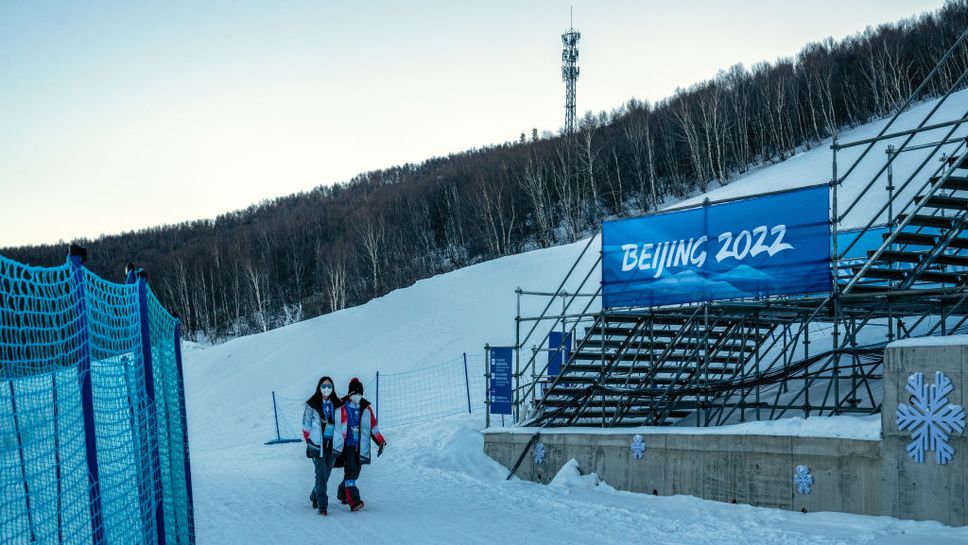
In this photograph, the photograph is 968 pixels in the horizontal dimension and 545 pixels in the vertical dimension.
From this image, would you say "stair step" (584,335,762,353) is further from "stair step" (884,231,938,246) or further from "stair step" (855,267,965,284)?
"stair step" (884,231,938,246)

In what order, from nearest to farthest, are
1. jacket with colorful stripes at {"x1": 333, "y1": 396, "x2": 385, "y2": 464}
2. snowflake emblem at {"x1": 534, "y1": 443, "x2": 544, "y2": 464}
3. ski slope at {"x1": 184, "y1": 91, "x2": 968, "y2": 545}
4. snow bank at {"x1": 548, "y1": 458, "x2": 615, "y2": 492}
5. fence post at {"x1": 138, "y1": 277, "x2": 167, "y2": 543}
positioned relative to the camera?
1. fence post at {"x1": 138, "y1": 277, "x2": 167, "y2": 543}
2. ski slope at {"x1": 184, "y1": 91, "x2": 968, "y2": 545}
3. jacket with colorful stripes at {"x1": 333, "y1": 396, "x2": 385, "y2": 464}
4. snow bank at {"x1": 548, "y1": 458, "x2": 615, "y2": 492}
5. snowflake emblem at {"x1": 534, "y1": 443, "x2": 544, "y2": 464}

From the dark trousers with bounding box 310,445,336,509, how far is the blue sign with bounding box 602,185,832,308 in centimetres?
494

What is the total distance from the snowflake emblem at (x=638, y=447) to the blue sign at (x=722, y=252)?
2046 mm

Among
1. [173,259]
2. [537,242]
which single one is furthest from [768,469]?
[173,259]

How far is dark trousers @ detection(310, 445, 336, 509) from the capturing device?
9976 mm

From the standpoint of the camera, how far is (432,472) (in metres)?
13.8

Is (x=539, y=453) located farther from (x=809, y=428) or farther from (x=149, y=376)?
(x=149, y=376)

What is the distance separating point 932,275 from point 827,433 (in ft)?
9.82

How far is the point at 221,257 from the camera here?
83.5 m

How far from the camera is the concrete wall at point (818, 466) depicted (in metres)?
8.04

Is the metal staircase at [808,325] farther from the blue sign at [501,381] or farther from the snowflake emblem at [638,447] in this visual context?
the snowflake emblem at [638,447]

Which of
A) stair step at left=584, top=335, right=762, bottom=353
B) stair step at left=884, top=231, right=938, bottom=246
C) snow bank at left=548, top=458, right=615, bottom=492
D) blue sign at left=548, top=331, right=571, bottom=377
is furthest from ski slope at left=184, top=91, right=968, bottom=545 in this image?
stair step at left=884, top=231, right=938, bottom=246

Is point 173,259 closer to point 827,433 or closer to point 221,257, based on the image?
point 221,257

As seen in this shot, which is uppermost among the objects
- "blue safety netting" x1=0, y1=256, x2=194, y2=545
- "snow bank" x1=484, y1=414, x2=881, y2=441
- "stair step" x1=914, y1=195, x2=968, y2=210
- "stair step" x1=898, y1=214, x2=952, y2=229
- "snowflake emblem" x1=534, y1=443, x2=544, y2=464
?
"stair step" x1=914, y1=195, x2=968, y2=210
